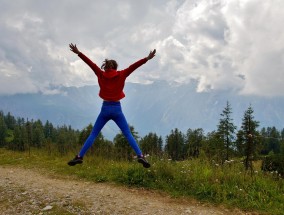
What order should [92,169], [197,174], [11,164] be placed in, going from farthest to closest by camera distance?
[11,164], [92,169], [197,174]

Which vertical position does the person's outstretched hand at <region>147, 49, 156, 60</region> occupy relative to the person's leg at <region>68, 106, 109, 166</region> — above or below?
above

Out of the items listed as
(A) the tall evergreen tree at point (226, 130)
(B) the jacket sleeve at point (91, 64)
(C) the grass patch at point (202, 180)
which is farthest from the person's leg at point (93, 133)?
(A) the tall evergreen tree at point (226, 130)

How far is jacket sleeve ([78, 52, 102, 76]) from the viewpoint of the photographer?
890cm

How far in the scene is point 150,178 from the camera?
10.4 m

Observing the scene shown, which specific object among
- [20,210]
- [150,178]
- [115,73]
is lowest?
[20,210]

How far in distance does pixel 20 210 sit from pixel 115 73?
13.9ft

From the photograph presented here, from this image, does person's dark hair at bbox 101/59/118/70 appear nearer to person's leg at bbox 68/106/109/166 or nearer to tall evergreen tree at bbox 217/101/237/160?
person's leg at bbox 68/106/109/166

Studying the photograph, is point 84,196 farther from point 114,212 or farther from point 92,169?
point 92,169

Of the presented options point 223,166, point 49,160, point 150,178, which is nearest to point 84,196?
point 150,178

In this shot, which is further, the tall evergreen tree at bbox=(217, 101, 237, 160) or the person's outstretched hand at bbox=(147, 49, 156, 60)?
the tall evergreen tree at bbox=(217, 101, 237, 160)

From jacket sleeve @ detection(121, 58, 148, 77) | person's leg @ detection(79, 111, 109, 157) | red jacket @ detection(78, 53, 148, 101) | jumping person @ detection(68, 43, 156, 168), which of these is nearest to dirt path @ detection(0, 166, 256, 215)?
jumping person @ detection(68, 43, 156, 168)

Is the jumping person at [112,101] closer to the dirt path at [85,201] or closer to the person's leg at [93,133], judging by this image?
the person's leg at [93,133]

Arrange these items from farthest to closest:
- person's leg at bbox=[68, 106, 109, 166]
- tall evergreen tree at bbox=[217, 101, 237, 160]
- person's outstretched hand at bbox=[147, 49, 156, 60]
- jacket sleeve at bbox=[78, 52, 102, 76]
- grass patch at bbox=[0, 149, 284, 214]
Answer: tall evergreen tree at bbox=[217, 101, 237, 160] < jacket sleeve at bbox=[78, 52, 102, 76] < grass patch at bbox=[0, 149, 284, 214] < person's leg at bbox=[68, 106, 109, 166] < person's outstretched hand at bbox=[147, 49, 156, 60]

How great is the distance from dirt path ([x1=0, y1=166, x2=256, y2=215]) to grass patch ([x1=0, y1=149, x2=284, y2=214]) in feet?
1.52
